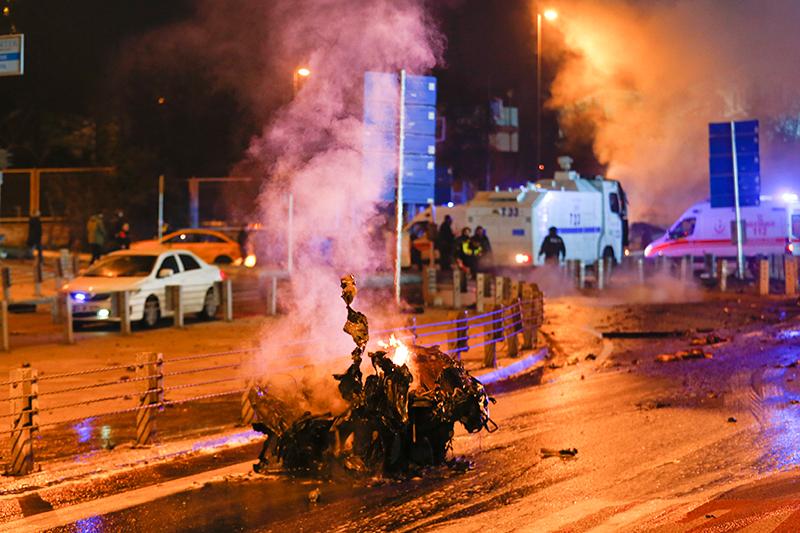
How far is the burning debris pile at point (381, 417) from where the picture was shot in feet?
26.8

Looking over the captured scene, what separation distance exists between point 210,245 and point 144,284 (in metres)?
14.5

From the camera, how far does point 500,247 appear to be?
103 ft

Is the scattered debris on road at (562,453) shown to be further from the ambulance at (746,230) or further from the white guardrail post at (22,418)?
the ambulance at (746,230)

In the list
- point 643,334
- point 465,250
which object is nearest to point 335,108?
point 643,334

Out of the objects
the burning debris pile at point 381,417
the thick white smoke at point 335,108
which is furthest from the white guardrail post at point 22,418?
the thick white smoke at point 335,108

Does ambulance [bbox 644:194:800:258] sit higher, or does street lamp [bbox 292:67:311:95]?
street lamp [bbox 292:67:311:95]

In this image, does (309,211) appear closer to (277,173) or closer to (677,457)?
(277,173)

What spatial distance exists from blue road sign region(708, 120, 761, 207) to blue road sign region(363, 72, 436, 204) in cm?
1575

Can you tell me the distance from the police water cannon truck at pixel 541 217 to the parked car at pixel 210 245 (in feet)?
19.9

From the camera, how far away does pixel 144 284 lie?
753 inches

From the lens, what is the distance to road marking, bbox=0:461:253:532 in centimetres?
711

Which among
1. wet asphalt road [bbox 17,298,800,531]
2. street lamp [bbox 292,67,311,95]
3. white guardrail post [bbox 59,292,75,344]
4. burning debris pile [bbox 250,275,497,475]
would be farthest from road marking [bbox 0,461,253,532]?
white guardrail post [bbox 59,292,75,344]

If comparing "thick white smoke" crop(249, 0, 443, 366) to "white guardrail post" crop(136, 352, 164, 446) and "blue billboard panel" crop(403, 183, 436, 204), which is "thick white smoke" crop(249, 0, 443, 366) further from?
"white guardrail post" crop(136, 352, 164, 446)

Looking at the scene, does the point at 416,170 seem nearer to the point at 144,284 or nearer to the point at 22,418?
the point at 144,284
